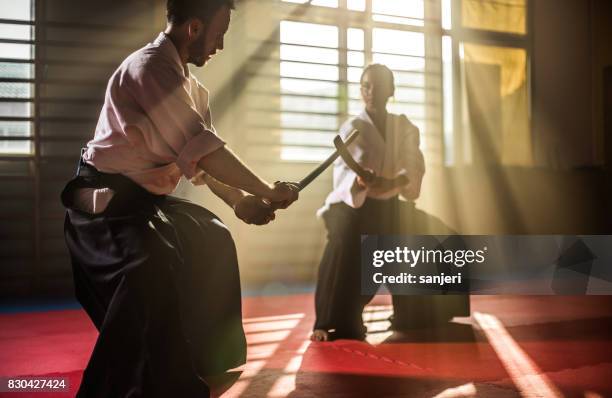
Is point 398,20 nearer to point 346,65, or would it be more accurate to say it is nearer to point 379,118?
point 346,65

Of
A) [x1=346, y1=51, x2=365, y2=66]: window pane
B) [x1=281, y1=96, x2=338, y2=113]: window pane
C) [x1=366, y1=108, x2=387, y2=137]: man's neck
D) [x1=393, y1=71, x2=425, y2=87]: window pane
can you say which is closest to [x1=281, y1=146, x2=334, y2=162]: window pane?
[x1=281, y1=96, x2=338, y2=113]: window pane

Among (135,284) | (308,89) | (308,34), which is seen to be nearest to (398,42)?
(308,34)

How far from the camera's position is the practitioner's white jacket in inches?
119

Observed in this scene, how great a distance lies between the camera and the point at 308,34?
17.5ft

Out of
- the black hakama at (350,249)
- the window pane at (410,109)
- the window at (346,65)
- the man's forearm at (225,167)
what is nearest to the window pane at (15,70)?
the window at (346,65)

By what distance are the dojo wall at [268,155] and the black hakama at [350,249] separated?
1.87 m

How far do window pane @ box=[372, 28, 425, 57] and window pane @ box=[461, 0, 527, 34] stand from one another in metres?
0.52

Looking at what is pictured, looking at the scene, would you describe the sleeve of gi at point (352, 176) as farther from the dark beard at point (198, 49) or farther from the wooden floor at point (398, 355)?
the dark beard at point (198, 49)

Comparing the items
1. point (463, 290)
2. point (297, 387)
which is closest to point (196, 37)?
point (297, 387)

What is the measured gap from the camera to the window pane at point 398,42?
5.62 metres

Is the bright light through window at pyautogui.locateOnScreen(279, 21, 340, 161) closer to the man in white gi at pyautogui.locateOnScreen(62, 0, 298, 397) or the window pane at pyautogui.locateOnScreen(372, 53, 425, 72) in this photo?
the window pane at pyautogui.locateOnScreen(372, 53, 425, 72)

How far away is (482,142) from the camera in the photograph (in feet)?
19.5

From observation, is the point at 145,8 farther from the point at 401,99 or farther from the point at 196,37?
the point at 196,37

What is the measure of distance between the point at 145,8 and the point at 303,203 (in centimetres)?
201
